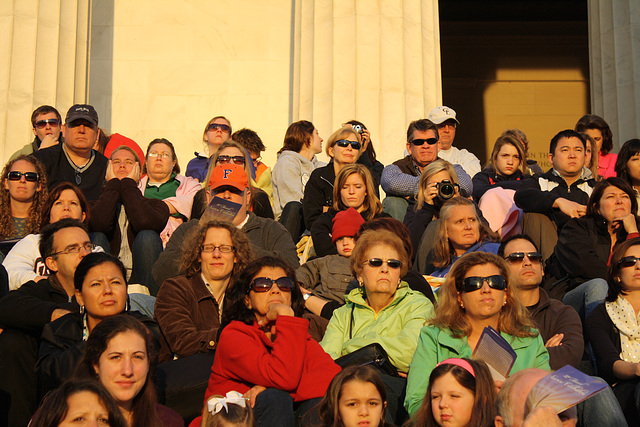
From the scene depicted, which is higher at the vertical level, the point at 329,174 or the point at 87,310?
the point at 329,174

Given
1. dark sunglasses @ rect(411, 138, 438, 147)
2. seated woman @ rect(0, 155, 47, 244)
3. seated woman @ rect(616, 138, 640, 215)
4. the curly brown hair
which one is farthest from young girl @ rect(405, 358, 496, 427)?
dark sunglasses @ rect(411, 138, 438, 147)

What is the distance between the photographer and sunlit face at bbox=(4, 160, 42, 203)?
337 inches

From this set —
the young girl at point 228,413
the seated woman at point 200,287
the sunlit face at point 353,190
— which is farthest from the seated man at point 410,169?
the young girl at point 228,413

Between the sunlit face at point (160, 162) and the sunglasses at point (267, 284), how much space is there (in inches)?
152

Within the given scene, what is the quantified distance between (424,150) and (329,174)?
102 cm

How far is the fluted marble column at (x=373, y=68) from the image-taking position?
41.5 ft

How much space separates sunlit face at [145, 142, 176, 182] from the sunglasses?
12.7ft

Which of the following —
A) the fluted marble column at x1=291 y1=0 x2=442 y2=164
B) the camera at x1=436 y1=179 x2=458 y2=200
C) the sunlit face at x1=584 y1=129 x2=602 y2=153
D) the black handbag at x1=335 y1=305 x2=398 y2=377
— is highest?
the fluted marble column at x1=291 y1=0 x2=442 y2=164

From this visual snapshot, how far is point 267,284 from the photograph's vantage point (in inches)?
248

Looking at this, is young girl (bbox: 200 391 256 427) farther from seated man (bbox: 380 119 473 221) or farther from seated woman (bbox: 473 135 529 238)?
seated man (bbox: 380 119 473 221)

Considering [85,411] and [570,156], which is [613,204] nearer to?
[570,156]

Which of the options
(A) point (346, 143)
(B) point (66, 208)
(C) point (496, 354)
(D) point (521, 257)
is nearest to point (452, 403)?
(C) point (496, 354)

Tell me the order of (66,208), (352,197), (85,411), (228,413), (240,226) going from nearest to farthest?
1. (85,411)
2. (228,413)
3. (66,208)
4. (240,226)
5. (352,197)

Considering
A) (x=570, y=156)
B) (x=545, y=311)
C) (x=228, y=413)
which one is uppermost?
(x=570, y=156)
